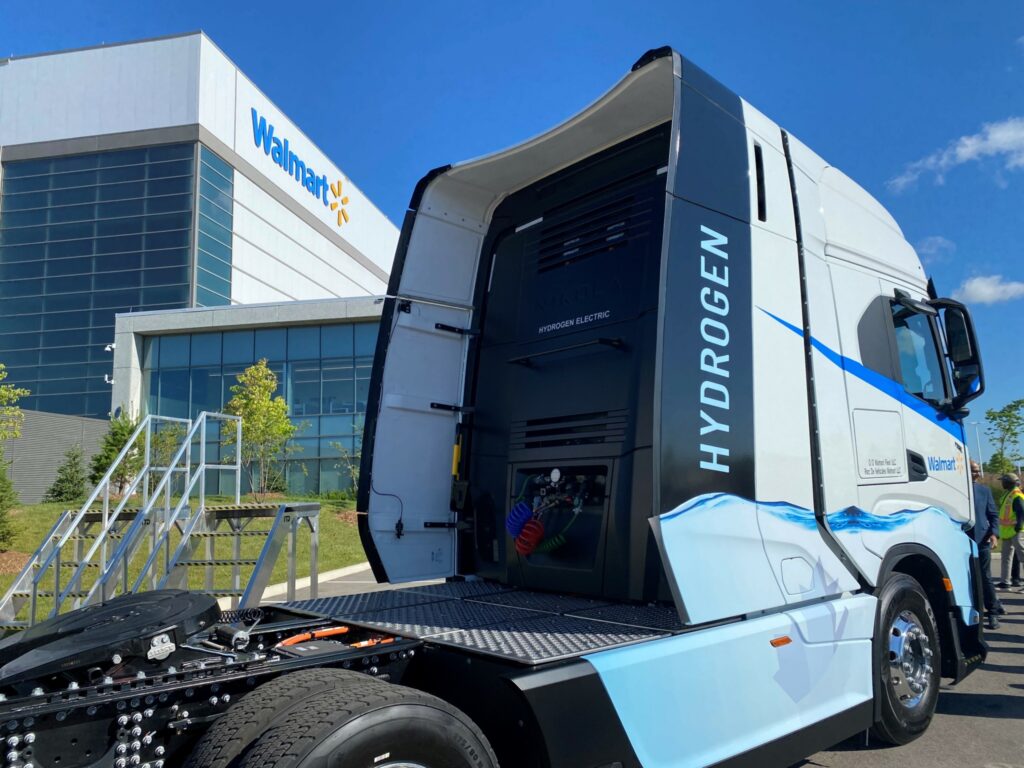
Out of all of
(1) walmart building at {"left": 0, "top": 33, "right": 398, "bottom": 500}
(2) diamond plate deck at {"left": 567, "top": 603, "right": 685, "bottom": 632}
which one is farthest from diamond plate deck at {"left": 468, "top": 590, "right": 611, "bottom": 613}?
(1) walmart building at {"left": 0, "top": 33, "right": 398, "bottom": 500}

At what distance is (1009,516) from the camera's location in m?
10.2

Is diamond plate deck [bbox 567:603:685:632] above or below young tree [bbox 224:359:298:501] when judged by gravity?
below

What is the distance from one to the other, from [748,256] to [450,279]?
2105mm

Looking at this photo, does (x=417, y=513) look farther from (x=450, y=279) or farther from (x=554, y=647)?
(x=554, y=647)

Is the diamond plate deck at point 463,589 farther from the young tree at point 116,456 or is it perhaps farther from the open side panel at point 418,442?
the young tree at point 116,456

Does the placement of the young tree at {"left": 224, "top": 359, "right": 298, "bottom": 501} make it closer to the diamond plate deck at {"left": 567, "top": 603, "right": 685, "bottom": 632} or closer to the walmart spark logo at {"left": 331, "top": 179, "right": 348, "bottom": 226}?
the diamond plate deck at {"left": 567, "top": 603, "right": 685, "bottom": 632}

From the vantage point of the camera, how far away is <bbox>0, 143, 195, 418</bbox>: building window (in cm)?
3538

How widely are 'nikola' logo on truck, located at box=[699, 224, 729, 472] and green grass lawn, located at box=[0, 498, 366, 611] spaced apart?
972cm

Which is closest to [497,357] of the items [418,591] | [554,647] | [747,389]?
[418,591]

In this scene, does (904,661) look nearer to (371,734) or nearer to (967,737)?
(967,737)

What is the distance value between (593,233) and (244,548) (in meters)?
13.4

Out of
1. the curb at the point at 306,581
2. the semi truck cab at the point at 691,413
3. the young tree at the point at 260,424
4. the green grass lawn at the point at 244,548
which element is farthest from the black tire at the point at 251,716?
the young tree at the point at 260,424

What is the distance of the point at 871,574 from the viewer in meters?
3.98

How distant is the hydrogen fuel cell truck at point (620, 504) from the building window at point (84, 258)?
33.8 meters
